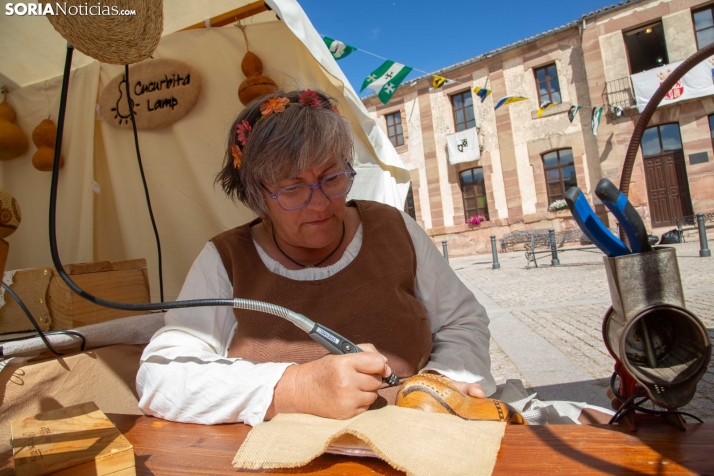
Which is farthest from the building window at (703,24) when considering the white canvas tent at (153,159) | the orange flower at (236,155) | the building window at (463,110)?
the orange flower at (236,155)

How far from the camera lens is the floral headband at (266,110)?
142cm

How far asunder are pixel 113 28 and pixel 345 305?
3.16 ft

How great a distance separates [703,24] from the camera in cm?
1295

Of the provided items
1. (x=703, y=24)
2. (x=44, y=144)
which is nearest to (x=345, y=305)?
(x=44, y=144)

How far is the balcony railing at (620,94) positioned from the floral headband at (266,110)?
14.9m

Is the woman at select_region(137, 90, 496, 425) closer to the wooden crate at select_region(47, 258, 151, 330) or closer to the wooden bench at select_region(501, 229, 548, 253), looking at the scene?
the wooden crate at select_region(47, 258, 151, 330)

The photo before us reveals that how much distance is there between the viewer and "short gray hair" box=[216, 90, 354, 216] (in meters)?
1.33

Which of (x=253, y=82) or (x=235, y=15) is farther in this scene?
(x=235, y=15)

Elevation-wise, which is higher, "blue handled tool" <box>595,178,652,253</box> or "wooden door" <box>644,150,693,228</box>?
"wooden door" <box>644,150,693,228</box>

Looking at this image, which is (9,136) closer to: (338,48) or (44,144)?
(44,144)

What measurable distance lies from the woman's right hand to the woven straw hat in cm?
100

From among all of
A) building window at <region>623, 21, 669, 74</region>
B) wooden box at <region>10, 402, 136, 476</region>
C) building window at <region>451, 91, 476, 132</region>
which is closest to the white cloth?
building window at <region>451, 91, 476, 132</region>

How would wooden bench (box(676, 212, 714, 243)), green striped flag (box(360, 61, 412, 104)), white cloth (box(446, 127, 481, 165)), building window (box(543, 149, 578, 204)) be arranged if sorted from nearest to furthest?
green striped flag (box(360, 61, 412, 104))
wooden bench (box(676, 212, 714, 243))
building window (box(543, 149, 578, 204))
white cloth (box(446, 127, 481, 165))

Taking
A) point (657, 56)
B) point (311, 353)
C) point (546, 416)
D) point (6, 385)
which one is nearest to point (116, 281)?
point (6, 385)
